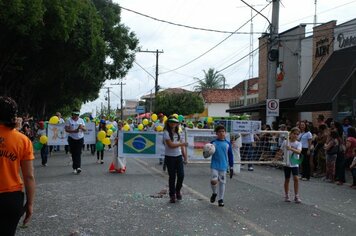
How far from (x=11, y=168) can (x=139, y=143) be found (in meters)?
10.8

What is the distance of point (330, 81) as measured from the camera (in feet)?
63.5

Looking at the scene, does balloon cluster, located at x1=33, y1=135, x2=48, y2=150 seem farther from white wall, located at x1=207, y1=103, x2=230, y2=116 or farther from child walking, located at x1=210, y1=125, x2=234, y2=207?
white wall, located at x1=207, y1=103, x2=230, y2=116

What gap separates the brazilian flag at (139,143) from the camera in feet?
48.6

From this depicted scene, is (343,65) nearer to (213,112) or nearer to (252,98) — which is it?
(252,98)

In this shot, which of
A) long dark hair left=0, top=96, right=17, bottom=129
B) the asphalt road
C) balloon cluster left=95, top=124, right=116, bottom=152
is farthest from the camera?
balloon cluster left=95, top=124, right=116, bottom=152

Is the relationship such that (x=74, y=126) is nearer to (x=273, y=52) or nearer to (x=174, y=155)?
(x=174, y=155)

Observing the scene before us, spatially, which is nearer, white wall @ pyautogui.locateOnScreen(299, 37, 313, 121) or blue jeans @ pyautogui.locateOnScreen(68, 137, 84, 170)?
blue jeans @ pyautogui.locateOnScreen(68, 137, 84, 170)

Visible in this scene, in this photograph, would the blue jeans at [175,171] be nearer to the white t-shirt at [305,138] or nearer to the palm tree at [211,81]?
the white t-shirt at [305,138]

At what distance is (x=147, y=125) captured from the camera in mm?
18172

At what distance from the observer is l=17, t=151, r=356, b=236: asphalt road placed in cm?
712

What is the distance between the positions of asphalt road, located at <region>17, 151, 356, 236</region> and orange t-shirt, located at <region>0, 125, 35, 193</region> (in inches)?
111

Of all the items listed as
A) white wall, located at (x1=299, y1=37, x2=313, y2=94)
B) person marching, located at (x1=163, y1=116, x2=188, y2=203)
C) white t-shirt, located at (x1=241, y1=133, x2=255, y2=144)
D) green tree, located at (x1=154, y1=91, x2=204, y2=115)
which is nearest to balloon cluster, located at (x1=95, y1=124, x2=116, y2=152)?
white t-shirt, located at (x1=241, y1=133, x2=255, y2=144)

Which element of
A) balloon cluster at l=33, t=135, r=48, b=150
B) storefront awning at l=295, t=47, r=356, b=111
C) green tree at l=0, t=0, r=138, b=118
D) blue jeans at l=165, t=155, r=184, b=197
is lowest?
blue jeans at l=165, t=155, r=184, b=197

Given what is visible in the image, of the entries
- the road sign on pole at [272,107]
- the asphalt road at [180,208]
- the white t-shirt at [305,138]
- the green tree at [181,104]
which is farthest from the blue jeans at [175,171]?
the green tree at [181,104]
